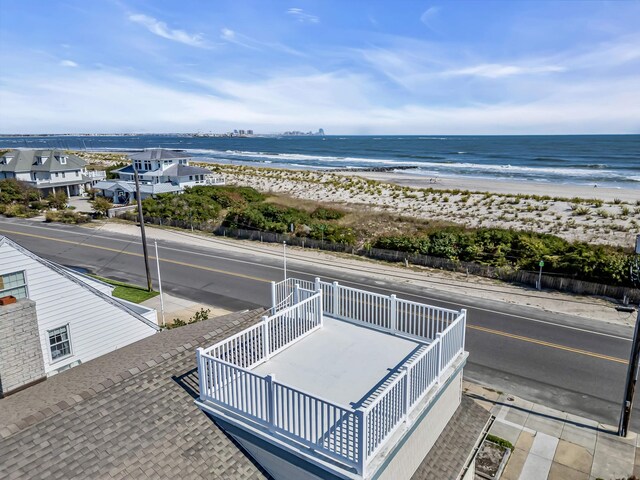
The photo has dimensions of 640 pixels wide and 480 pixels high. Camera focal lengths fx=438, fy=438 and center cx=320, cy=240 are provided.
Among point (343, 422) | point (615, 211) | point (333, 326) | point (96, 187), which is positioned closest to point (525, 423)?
point (333, 326)

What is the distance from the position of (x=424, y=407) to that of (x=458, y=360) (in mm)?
2156

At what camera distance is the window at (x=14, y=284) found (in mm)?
11094

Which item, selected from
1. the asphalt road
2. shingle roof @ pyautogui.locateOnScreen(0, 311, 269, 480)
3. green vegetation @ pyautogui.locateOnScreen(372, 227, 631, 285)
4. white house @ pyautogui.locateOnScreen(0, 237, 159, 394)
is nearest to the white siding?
white house @ pyautogui.locateOnScreen(0, 237, 159, 394)

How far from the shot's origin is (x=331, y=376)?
8.64m

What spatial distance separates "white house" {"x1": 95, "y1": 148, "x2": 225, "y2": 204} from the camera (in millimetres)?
58219

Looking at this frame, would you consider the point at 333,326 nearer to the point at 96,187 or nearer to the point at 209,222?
the point at 209,222

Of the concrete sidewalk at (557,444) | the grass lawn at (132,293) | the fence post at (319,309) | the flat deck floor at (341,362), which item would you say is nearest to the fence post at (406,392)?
the flat deck floor at (341,362)

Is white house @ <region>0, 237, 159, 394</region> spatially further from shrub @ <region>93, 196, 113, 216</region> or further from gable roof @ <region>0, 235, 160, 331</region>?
shrub @ <region>93, 196, 113, 216</region>

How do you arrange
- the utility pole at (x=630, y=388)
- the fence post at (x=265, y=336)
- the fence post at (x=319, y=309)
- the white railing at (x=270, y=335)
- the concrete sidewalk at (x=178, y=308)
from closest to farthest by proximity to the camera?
the white railing at (x=270, y=335), the fence post at (x=265, y=336), the fence post at (x=319, y=309), the utility pole at (x=630, y=388), the concrete sidewalk at (x=178, y=308)

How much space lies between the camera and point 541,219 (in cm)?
4322

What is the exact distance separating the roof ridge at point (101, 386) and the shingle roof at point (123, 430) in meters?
0.01

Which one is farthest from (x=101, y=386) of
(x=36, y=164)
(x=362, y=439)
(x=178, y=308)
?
(x=36, y=164)

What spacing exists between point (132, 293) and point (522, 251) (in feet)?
80.8

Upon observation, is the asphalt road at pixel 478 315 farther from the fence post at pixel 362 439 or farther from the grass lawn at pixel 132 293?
the fence post at pixel 362 439
